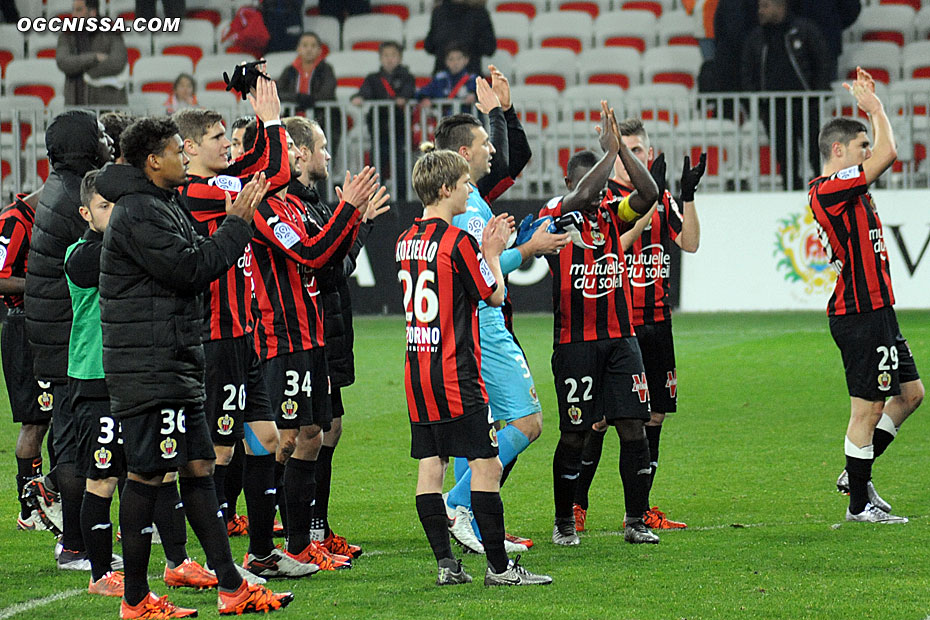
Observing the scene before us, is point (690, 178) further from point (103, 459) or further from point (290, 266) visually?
point (103, 459)

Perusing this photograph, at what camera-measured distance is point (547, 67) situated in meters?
19.0

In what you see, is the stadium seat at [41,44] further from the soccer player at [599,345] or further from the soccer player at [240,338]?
the soccer player at [599,345]

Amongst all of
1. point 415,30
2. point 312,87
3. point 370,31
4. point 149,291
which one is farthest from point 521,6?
point 149,291

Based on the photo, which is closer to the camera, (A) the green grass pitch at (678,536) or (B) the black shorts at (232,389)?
(A) the green grass pitch at (678,536)

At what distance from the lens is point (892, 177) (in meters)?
16.1

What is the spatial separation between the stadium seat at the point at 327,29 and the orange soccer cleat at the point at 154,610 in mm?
16268

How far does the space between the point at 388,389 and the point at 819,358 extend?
4182mm

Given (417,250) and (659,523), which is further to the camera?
(659,523)

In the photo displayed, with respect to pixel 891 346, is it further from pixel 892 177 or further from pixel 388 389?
pixel 892 177

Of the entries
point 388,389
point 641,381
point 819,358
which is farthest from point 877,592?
point 819,358

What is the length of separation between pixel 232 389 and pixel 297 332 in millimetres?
396

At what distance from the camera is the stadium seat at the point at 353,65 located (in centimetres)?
1920

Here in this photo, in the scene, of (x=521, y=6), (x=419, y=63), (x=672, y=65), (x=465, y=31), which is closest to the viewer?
(x=465, y=31)

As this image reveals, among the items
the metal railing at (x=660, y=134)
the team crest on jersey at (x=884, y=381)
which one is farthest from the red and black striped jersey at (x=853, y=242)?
the metal railing at (x=660, y=134)
